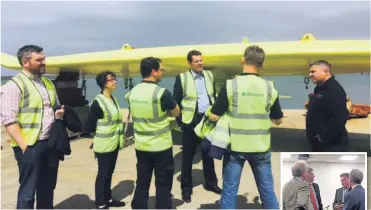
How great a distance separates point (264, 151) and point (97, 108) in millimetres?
2088

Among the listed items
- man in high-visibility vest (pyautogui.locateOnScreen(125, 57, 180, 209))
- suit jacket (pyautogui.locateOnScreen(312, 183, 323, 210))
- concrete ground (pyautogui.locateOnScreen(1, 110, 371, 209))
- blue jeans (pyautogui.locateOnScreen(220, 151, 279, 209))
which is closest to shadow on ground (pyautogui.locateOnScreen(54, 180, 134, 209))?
concrete ground (pyautogui.locateOnScreen(1, 110, 371, 209))

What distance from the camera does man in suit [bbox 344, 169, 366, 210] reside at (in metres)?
2.92

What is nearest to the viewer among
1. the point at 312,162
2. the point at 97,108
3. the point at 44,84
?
the point at 312,162

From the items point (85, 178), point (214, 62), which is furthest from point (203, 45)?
point (85, 178)

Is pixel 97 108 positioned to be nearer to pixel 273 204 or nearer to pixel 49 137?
pixel 49 137

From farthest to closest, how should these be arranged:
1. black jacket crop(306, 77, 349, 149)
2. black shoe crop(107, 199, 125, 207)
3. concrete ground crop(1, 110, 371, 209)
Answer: concrete ground crop(1, 110, 371, 209)
black shoe crop(107, 199, 125, 207)
black jacket crop(306, 77, 349, 149)

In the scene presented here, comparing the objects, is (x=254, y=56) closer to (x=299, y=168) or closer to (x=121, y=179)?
(x=299, y=168)

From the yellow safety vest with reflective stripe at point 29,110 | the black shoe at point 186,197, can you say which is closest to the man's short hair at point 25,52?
the yellow safety vest with reflective stripe at point 29,110

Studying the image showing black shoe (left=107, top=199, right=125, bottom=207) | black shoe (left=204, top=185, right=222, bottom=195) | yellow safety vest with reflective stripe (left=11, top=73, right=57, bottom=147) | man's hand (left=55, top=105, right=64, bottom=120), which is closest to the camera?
yellow safety vest with reflective stripe (left=11, top=73, right=57, bottom=147)

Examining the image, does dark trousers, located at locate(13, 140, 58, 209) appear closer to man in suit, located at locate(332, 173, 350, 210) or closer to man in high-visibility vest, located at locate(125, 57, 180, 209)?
man in high-visibility vest, located at locate(125, 57, 180, 209)

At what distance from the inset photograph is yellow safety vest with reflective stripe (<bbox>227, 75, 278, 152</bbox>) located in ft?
1.09

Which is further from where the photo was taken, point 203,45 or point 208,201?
point 203,45

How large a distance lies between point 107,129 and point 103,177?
599mm

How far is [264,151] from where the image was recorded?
3.28m
